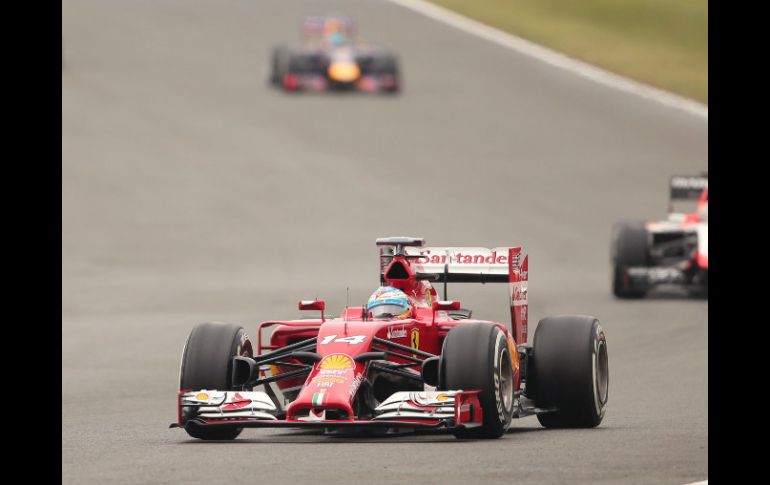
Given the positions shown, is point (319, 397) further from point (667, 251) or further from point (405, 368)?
point (667, 251)

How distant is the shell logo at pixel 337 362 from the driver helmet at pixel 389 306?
0.99 metres

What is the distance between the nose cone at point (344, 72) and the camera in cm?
4212

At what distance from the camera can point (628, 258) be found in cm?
2520

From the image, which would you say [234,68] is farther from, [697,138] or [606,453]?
[606,453]

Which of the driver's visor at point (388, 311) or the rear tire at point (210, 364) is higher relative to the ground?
the driver's visor at point (388, 311)

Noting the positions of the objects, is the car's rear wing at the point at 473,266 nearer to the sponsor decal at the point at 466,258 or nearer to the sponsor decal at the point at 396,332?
the sponsor decal at the point at 466,258

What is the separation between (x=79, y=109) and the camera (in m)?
40.5

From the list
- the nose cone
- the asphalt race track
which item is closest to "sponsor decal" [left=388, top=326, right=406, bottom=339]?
the asphalt race track

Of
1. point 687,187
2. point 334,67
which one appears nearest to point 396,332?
point 687,187

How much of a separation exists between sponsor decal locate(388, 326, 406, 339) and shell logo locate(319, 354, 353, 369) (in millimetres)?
580

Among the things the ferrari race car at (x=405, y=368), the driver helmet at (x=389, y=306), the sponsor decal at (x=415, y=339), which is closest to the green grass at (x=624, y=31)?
the ferrari race car at (x=405, y=368)

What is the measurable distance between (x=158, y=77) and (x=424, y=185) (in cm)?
1059
